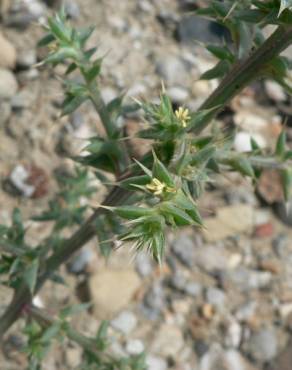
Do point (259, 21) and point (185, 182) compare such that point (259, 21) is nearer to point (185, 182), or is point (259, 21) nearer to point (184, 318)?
point (185, 182)

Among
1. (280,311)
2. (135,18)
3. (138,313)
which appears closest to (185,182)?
(138,313)

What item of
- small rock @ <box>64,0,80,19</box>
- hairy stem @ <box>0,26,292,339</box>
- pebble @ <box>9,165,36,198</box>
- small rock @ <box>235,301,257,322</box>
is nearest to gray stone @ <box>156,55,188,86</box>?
small rock @ <box>64,0,80,19</box>

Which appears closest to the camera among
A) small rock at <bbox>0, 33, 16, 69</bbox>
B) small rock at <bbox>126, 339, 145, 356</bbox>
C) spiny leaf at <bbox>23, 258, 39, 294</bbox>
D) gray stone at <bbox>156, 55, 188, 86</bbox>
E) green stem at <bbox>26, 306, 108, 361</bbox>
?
spiny leaf at <bbox>23, 258, 39, 294</bbox>

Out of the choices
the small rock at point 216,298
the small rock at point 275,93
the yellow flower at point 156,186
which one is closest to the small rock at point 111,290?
the small rock at point 216,298

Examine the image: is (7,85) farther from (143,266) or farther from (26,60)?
(143,266)

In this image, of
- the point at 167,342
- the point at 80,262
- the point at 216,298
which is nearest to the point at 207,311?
the point at 216,298

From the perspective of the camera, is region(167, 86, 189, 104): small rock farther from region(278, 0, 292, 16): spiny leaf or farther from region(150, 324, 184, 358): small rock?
region(278, 0, 292, 16): spiny leaf
